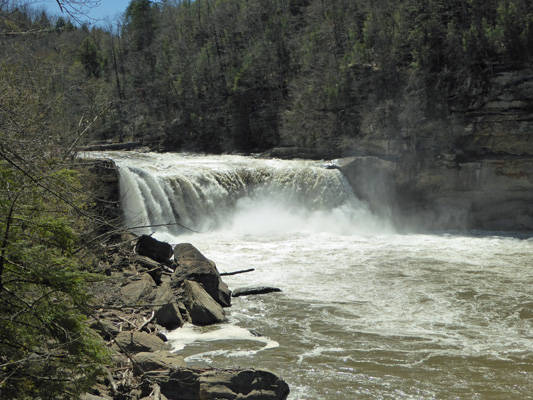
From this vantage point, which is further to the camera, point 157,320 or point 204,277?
point 204,277

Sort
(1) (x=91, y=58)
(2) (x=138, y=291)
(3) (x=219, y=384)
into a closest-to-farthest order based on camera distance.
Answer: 1. (3) (x=219, y=384)
2. (2) (x=138, y=291)
3. (1) (x=91, y=58)

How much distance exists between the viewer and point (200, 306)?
1041cm

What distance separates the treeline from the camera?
23859 millimetres

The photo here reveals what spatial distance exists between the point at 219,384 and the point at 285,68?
32.4 metres

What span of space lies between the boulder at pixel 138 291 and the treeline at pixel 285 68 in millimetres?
4204

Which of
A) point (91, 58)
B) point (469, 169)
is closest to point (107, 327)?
point (469, 169)

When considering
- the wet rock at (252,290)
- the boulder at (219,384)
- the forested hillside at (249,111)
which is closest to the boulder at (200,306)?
the wet rock at (252,290)

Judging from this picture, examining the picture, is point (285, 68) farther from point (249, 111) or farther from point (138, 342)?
point (138, 342)

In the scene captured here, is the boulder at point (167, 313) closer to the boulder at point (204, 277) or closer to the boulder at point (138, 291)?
the boulder at point (138, 291)

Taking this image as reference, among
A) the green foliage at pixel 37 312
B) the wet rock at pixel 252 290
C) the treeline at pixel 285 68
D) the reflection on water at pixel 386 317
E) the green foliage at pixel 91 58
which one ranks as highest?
the green foliage at pixel 91 58

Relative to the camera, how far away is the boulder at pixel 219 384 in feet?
20.4

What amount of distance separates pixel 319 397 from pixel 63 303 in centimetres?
399

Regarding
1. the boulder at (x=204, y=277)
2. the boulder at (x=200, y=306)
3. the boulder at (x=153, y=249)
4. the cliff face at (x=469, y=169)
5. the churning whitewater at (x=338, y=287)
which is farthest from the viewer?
the cliff face at (x=469, y=169)

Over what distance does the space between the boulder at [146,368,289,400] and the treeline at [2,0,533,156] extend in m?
6.41
